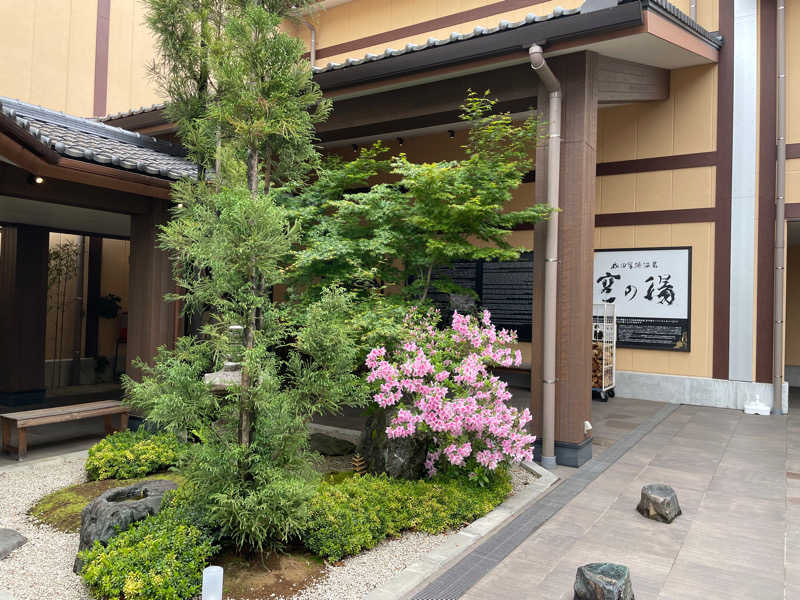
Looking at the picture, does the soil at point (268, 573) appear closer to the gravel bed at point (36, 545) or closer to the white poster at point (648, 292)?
the gravel bed at point (36, 545)

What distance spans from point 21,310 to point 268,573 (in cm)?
750

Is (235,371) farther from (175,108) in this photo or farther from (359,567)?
(175,108)

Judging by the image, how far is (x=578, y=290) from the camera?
5660 mm

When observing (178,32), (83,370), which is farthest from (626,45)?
(83,370)

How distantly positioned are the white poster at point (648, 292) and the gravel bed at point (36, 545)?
8410 mm

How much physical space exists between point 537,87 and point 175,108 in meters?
3.93

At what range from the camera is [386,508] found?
4.02 m

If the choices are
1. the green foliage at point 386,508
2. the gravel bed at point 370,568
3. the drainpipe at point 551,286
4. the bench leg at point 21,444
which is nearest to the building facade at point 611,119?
the drainpipe at point 551,286

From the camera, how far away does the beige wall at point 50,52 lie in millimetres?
10789

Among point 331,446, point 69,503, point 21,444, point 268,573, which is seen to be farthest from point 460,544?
point 21,444

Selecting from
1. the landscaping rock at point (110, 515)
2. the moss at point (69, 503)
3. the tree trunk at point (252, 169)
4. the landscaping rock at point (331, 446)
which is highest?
the tree trunk at point (252, 169)

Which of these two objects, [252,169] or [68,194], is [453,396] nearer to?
[252,169]

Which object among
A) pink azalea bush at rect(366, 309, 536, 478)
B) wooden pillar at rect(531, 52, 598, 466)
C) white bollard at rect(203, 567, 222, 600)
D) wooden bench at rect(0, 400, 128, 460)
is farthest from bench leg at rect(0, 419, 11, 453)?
wooden pillar at rect(531, 52, 598, 466)

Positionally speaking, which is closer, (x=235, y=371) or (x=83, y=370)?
(x=235, y=371)
